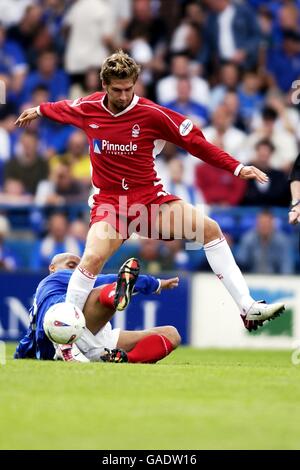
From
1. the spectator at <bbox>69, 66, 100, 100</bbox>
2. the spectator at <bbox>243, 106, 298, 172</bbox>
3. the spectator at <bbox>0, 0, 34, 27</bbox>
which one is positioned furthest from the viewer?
the spectator at <bbox>0, 0, 34, 27</bbox>

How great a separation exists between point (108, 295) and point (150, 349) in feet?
2.59

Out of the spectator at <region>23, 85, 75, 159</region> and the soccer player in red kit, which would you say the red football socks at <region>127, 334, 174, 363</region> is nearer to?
the soccer player in red kit

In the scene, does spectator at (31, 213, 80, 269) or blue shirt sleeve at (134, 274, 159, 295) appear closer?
blue shirt sleeve at (134, 274, 159, 295)

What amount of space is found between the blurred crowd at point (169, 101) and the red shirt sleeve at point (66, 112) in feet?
19.7

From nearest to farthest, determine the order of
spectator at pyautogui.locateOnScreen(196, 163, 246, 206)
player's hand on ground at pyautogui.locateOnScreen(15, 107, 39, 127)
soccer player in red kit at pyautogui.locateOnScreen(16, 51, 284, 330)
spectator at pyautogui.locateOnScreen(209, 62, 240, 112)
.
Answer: soccer player in red kit at pyautogui.locateOnScreen(16, 51, 284, 330) → player's hand on ground at pyautogui.locateOnScreen(15, 107, 39, 127) → spectator at pyautogui.locateOnScreen(196, 163, 246, 206) → spectator at pyautogui.locateOnScreen(209, 62, 240, 112)

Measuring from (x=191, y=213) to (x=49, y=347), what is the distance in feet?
5.30

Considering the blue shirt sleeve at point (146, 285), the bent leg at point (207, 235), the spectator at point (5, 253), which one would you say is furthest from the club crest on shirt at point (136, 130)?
the spectator at point (5, 253)

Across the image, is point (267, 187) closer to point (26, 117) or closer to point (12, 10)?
point (12, 10)

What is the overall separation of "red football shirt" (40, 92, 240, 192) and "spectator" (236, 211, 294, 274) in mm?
6187

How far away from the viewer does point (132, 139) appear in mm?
10227

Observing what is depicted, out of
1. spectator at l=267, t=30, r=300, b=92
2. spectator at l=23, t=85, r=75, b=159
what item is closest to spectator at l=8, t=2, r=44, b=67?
spectator at l=23, t=85, r=75, b=159

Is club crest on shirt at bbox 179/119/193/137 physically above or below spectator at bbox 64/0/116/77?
below

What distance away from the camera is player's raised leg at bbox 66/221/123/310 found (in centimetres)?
982

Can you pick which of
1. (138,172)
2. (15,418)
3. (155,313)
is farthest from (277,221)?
(15,418)
